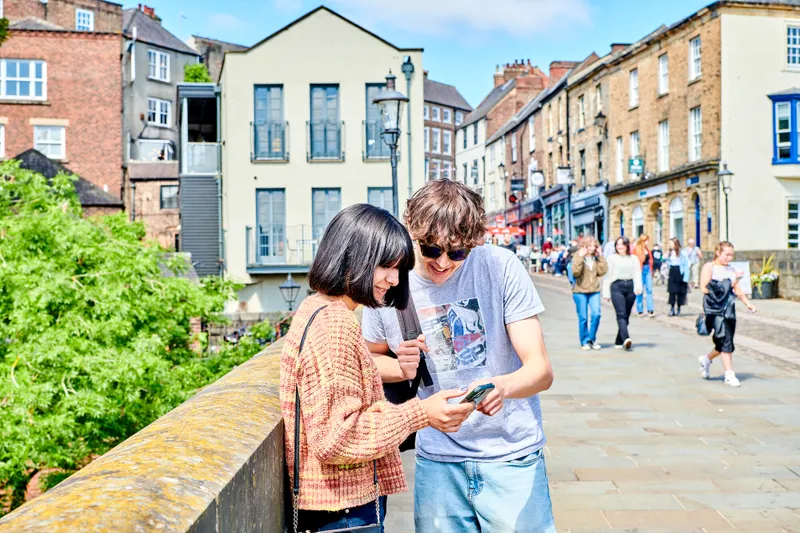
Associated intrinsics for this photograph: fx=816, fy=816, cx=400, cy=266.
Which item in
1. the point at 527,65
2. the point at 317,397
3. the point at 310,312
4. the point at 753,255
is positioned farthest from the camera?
the point at 527,65

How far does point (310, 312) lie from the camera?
222cm

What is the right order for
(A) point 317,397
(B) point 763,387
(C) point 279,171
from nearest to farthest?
1. (A) point 317,397
2. (B) point 763,387
3. (C) point 279,171

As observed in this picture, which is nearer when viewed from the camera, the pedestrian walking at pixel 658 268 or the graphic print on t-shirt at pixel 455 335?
the graphic print on t-shirt at pixel 455 335

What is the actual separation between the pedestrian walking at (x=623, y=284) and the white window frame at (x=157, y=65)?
37.6 metres

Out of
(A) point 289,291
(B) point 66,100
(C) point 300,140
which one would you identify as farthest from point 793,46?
(B) point 66,100

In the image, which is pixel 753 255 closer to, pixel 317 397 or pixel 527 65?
pixel 317 397

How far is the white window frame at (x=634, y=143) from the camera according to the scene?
36.9 meters

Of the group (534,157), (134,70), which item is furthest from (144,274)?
(534,157)

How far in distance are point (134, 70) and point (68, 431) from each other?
36038 millimetres

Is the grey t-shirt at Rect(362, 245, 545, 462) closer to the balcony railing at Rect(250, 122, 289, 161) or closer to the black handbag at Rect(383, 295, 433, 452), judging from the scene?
the black handbag at Rect(383, 295, 433, 452)

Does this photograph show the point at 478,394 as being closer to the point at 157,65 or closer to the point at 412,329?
the point at 412,329

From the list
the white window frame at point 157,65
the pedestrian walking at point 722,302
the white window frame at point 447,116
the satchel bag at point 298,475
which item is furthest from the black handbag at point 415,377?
the white window frame at point 447,116

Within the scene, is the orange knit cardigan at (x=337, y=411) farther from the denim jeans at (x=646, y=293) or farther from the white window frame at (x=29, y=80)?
the white window frame at (x=29, y=80)

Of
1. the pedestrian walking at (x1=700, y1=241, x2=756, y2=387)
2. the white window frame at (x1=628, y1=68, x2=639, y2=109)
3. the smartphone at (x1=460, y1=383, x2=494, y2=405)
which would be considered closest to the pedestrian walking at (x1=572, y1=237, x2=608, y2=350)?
the pedestrian walking at (x1=700, y1=241, x2=756, y2=387)
